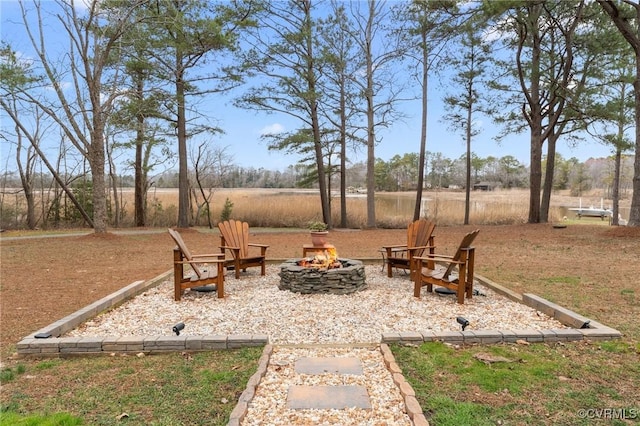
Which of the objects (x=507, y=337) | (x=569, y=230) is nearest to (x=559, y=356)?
(x=507, y=337)

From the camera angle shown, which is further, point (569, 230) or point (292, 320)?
point (569, 230)

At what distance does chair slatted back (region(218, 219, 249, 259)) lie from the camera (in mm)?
5164

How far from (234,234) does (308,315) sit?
2.09m

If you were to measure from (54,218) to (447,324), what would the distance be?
14504mm

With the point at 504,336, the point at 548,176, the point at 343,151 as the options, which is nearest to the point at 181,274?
the point at 504,336

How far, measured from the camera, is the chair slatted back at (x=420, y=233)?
16.2 feet

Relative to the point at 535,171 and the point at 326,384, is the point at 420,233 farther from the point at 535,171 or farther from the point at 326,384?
the point at 535,171

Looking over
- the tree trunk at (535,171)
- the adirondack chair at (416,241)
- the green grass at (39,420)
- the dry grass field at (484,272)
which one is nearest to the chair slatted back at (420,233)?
the adirondack chair at (416,241)

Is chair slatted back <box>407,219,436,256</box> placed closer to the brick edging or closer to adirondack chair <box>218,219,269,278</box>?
adirondack chair <box>218,219,269,278</box>

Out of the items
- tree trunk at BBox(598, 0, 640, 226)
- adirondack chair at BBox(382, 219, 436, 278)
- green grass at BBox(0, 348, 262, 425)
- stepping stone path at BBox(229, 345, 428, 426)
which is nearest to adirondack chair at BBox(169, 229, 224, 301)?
green grass at BBox(0, 348, 262, 425)

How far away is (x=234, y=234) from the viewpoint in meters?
5.28

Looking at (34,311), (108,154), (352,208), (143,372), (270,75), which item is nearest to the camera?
(143,372)

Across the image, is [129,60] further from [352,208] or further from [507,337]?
[507,337]

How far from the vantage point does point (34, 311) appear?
373 centimetres
